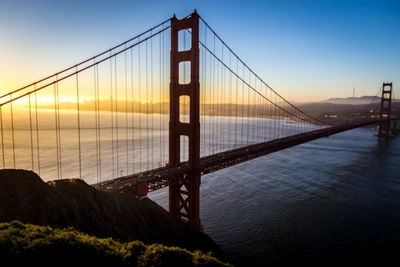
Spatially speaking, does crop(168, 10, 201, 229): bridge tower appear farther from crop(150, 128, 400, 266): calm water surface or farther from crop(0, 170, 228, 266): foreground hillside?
crop(0, 170, 228, 266): foreground hillside

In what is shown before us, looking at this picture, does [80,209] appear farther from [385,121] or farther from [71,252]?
[385,121]

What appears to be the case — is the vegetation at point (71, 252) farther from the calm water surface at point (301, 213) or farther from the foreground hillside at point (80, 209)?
the calm water surface at point (301, 213)

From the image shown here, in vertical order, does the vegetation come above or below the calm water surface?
above

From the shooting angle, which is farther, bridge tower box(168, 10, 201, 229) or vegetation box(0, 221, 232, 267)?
bridge tower box(168, 10, 201, 229)

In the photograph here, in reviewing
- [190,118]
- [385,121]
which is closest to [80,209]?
[190,118]

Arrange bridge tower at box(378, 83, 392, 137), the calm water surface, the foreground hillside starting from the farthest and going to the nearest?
bridge tower at box(378, 83, 392, 137) → the calm water surface → the foreground hillside

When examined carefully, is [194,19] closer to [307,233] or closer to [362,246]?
[307,233]

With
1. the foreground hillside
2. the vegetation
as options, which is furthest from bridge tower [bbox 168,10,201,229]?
the vegetation
